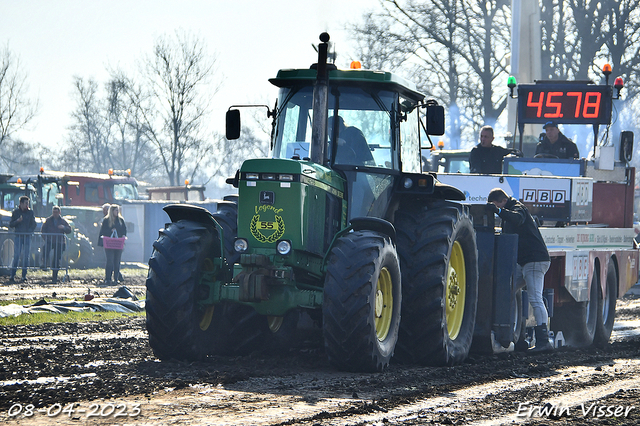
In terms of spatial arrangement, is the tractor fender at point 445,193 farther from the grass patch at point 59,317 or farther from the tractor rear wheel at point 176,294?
the grass patch at point 59,317

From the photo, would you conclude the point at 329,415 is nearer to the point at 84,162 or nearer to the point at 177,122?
Answer: the point at 177,122

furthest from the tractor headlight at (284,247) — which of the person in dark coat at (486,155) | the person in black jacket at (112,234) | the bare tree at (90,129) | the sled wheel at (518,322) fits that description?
the bare tree at (90,129)

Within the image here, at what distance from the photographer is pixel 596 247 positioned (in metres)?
12.9

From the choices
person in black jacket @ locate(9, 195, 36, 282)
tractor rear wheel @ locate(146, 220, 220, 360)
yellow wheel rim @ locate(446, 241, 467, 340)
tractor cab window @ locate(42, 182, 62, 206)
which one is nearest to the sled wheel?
yellow wheel rim @ locate(446, 241, 467, 340)

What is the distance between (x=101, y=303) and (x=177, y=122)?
66.3 feet

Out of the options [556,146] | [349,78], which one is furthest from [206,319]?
[556,146]

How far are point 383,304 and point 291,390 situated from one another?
5.66 ft

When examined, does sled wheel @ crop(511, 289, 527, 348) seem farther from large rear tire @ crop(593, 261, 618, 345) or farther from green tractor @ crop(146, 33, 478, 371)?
large rear tire @ crop(593, 261, 618, 345)

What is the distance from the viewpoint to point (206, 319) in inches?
334

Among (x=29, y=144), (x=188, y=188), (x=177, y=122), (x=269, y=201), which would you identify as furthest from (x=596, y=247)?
(x=29, y=144)

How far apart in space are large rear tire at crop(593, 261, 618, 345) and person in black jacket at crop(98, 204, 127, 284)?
11.9m

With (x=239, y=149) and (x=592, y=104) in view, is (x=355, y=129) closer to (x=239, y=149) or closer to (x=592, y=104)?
(x=592, y=104)

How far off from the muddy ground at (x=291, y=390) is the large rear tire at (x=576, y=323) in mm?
2580

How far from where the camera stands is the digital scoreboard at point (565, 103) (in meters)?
15.4
